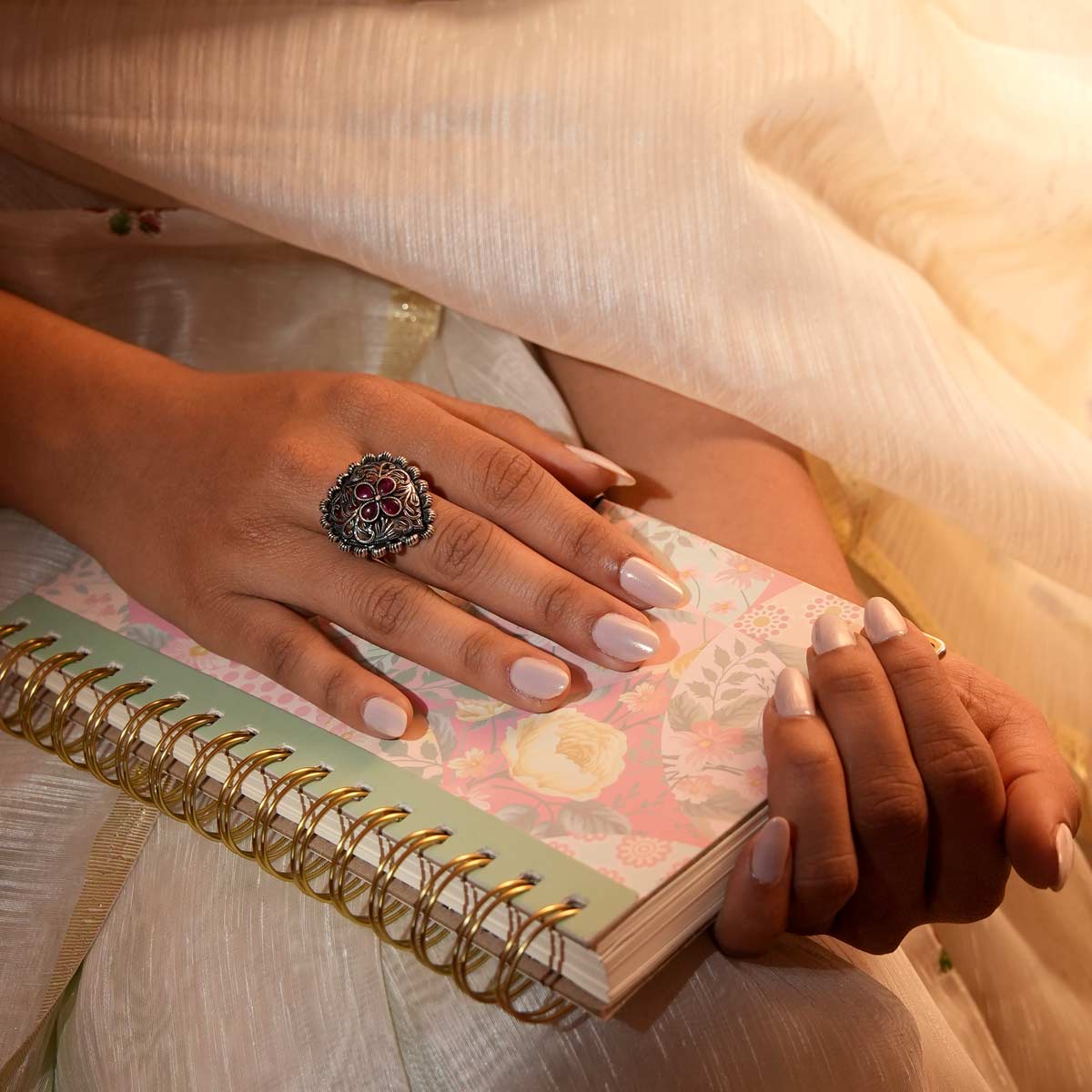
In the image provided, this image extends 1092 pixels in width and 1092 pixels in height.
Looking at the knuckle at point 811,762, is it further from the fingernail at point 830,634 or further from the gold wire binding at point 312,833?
the gold wire binding at point 312,833

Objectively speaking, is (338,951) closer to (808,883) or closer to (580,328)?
(808,883)

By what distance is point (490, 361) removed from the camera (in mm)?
767

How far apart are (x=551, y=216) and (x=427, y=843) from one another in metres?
0.40

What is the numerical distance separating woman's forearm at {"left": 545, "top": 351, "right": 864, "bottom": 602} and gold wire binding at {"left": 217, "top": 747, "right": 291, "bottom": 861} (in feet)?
0.93

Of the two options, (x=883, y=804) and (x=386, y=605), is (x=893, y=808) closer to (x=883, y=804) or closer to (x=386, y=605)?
(x=883, y=804)

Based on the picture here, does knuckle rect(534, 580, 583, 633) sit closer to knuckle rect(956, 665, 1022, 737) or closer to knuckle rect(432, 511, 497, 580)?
knuckle rect(432, 511, 497, 580)

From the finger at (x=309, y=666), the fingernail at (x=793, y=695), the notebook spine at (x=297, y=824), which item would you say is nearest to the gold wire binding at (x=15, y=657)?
the notebook spine at (x=297, y=824)

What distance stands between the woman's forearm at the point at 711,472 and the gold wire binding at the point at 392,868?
0.93ft

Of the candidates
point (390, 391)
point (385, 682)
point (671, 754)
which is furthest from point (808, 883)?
point (390, 391)

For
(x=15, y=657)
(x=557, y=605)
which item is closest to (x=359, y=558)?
(x=557, y=605)

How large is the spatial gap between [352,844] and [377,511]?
174 mm

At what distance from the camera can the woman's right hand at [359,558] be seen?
1.75 ft

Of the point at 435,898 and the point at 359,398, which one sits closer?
the point at 435,898

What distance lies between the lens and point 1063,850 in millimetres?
469
